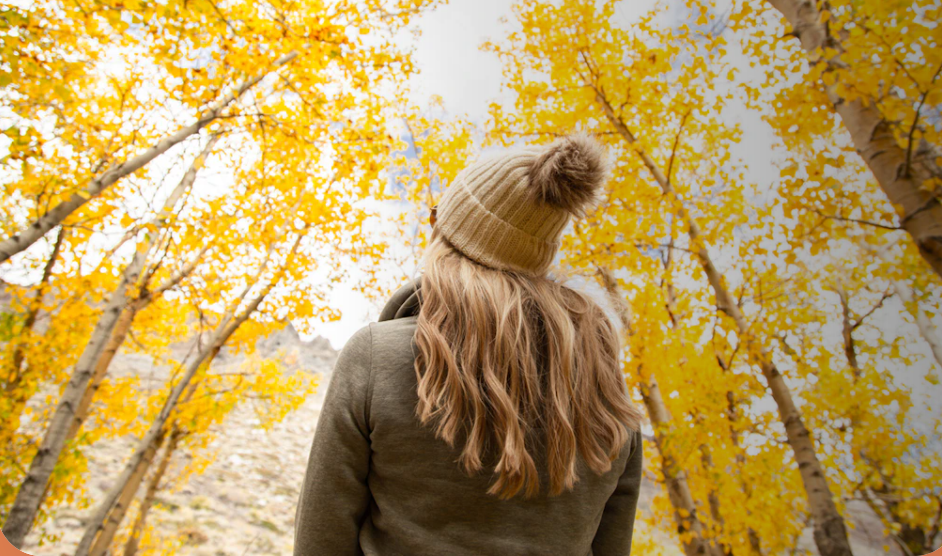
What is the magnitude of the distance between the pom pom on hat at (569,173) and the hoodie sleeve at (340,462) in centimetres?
42

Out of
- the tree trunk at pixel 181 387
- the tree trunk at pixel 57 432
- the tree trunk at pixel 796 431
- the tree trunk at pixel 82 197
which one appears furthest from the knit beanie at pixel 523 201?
the tree trunk at pixel 181 387

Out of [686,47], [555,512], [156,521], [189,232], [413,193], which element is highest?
[686,47]

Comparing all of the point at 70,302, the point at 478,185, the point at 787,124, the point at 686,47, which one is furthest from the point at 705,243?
the point at 70,302

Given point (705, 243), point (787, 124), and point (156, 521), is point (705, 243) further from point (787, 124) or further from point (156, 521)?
point (156, 521)

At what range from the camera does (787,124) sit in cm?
218

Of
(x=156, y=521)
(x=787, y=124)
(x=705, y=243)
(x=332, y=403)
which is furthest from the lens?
(x=156, y=521)

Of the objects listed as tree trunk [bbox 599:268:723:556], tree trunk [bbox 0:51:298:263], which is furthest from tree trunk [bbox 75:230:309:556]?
tree trunk [bbox 599:268:723:556]

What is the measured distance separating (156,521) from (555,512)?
19.2ft

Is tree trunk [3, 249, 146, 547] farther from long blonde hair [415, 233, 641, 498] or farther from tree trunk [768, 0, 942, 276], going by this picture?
tree trunk [768, 0, 942, 276]

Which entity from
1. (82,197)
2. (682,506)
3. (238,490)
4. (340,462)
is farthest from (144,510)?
(340,462)

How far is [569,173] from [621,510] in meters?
0.69

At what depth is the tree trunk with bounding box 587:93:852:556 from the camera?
197 centimetres

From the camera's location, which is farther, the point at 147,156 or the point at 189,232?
the point at 189,232

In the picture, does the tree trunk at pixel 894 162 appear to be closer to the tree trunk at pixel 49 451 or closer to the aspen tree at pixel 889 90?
the aspen tree at pixel 889 90
